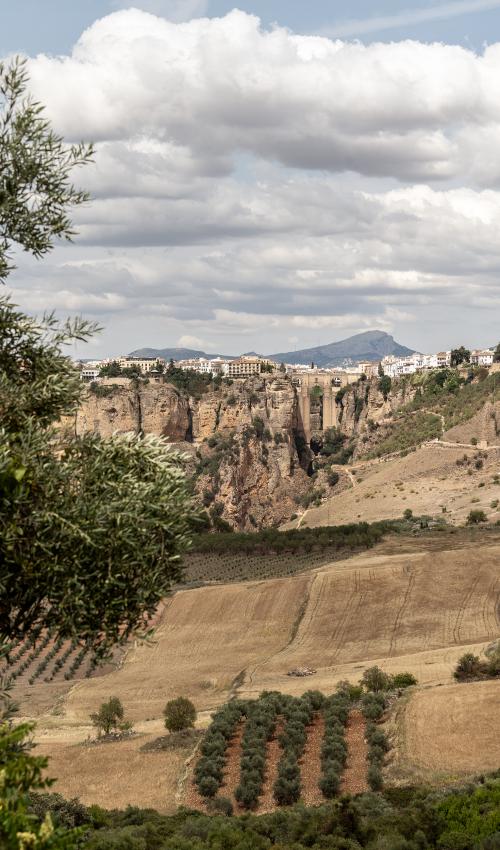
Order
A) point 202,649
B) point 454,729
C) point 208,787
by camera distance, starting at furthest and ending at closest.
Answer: point 202,649 → point 454,729 → point 208,787

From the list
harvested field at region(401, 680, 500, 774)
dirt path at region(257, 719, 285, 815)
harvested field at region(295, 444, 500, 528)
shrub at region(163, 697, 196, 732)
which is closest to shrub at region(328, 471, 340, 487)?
harvested field at region(295, 444, 500, 528)

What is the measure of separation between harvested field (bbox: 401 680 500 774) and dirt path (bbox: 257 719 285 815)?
380 cm

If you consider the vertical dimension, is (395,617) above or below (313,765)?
below

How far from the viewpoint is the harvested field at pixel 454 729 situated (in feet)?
85.7

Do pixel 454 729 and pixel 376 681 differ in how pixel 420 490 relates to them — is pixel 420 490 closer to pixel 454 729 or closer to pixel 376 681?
pixel 376 681

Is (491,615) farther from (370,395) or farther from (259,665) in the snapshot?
(370,395)

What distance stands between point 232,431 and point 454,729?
89.1m

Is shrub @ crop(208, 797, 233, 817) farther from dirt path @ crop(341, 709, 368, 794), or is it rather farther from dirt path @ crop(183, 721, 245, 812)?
dirt path @ crop(341, 709, 368, 794)

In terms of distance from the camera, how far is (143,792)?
1073 inches

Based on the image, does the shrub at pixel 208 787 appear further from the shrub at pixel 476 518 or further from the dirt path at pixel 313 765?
the shrub at pixel 476 518

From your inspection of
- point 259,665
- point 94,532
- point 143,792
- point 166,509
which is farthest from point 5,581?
point 259,665

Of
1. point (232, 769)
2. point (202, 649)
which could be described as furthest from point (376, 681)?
point (202, 649)

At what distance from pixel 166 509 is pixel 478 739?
2055 cm

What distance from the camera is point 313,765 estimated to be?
27.2 metres
